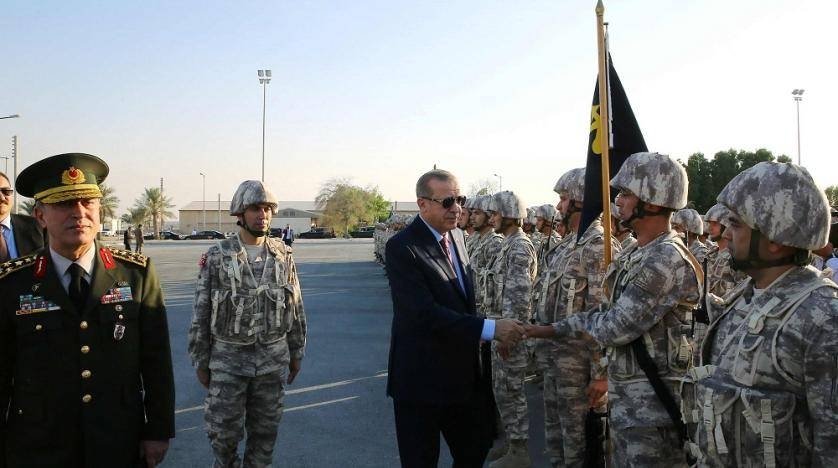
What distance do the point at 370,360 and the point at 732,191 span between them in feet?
24.7

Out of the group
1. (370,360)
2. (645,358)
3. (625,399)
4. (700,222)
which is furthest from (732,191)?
(700,222)

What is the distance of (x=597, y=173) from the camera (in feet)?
16.4

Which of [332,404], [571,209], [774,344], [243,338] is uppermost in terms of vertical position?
[571,209]

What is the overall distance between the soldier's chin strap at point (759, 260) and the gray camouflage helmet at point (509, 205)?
14.3ft

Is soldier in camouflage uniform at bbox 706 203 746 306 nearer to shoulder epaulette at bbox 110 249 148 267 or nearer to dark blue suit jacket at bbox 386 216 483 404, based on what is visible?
dark blue suit jacket at bbox 386 216 483 404

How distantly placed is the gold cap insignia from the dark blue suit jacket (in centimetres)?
176

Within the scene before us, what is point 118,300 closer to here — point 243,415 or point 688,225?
point 243,415

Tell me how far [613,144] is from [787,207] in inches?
97.7

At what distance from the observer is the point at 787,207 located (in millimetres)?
2527

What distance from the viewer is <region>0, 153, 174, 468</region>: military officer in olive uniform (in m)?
2.80

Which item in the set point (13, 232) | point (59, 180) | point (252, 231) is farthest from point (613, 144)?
point (13, 232)

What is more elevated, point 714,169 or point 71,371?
point 714,169

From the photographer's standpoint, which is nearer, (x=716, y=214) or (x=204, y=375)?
(x=204, y=375)

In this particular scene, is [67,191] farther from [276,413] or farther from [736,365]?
[736,365]
